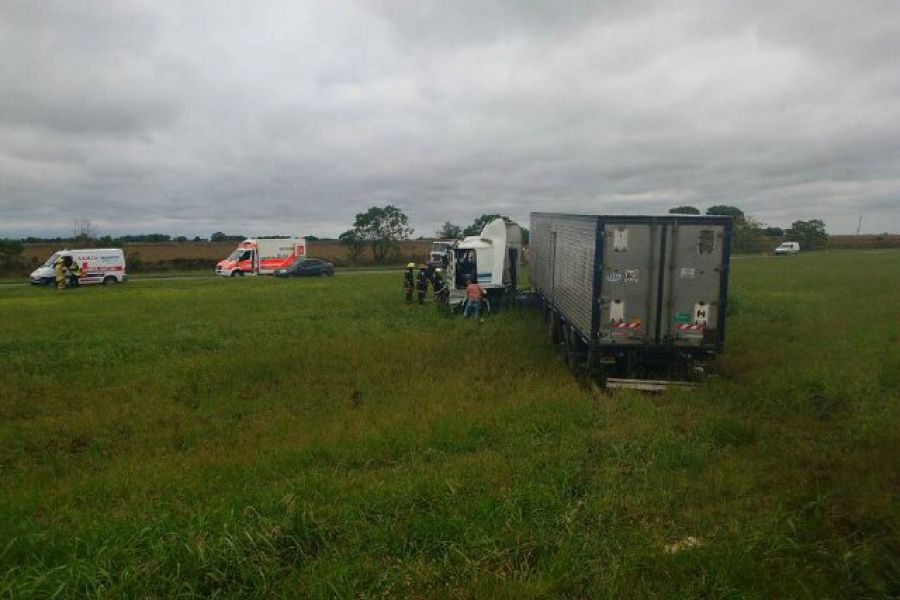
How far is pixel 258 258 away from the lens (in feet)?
136

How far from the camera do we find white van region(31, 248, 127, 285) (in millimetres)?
32884

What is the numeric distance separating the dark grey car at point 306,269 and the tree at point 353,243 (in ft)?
57.8

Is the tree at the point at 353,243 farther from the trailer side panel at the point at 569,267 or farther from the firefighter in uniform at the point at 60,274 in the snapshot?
the trailer side panel at the point at 569,267

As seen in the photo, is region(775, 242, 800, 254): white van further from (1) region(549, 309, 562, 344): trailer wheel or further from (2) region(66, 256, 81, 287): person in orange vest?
(2) region(66, 256, 81, 287): person in orange vest

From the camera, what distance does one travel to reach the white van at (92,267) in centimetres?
3288

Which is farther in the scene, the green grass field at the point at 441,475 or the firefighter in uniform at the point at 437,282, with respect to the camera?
Result: the firefighter in uniform at the point at 437,282

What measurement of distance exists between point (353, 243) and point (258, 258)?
21.0 meters

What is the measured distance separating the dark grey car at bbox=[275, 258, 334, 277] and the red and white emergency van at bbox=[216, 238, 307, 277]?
82 cm

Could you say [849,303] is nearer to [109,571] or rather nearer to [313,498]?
[313,498]

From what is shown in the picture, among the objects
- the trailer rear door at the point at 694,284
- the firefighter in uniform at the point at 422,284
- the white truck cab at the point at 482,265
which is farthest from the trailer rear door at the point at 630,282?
the firefighter in uniform at the point at 422,284

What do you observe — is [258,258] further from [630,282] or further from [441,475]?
[441,475]

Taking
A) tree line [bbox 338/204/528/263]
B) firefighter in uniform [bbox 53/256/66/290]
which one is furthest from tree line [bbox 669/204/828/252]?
Result: firefighter in uniform [bbox 53/256/66/290]

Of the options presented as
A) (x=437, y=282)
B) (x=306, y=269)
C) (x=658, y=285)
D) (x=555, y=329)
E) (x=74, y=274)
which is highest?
(x=658, y=285)

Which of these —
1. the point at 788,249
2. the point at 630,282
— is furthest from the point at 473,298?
the point at 788,249
